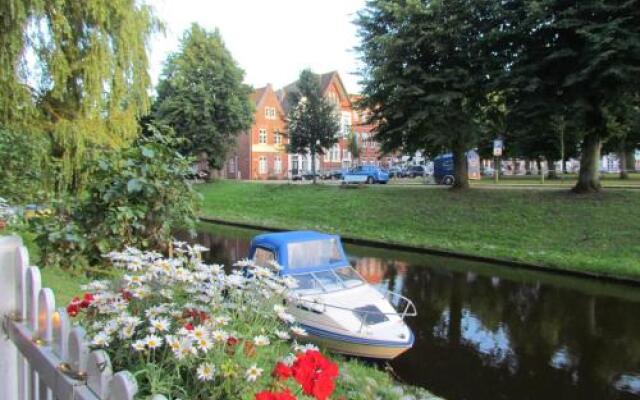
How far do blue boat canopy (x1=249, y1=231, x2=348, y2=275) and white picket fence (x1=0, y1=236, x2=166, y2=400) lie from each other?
26.4 ft

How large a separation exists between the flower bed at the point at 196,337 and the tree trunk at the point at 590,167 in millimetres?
23093

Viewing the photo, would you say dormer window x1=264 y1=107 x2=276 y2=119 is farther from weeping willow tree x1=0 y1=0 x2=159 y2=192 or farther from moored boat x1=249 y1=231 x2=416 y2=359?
weeping willow tree x1=0 y1=0 x2=159 y2=192

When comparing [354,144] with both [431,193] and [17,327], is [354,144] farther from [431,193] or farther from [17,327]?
[17,327]

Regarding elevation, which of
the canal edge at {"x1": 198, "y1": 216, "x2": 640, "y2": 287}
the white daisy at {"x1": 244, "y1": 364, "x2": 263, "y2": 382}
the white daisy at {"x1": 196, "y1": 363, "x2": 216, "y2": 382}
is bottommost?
the canal edge at {"x1": 198, "y1": 216, "x2": 640, "y2": 287}

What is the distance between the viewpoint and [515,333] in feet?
35.6

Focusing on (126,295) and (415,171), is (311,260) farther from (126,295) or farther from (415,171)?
(415,171)

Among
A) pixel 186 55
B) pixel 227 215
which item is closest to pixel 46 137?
pixel 227 215

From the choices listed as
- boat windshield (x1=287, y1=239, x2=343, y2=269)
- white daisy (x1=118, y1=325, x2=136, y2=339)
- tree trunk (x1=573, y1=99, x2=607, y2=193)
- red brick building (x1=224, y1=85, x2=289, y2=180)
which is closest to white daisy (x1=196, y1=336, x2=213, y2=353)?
white daisy (x1=118, y1=325, x2=136, y2=339)

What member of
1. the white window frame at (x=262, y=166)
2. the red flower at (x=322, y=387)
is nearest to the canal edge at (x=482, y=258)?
the red flower at (x=322, y=387)

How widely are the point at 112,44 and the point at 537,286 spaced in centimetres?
1209

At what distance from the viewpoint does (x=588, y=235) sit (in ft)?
61.4

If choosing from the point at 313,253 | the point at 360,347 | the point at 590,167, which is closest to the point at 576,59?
the point at 590,167

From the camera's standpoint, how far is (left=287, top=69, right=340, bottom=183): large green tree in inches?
1564

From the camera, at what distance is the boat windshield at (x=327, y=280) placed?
400 inches
